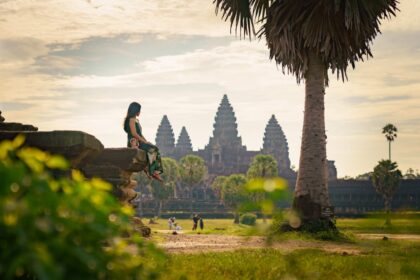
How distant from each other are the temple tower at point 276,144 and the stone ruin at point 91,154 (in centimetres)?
12604

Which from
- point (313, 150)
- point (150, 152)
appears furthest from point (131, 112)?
point (313, 150)

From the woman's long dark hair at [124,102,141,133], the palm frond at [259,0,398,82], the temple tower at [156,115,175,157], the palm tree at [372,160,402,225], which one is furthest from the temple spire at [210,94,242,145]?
the woman's long dark hair at [124,102,141,133]

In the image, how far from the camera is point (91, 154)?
840 centimetres

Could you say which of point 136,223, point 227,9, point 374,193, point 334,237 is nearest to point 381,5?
point 227,9

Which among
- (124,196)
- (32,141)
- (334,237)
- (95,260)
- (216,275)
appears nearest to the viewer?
(95,260)

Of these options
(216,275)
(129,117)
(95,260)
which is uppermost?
(129,117)

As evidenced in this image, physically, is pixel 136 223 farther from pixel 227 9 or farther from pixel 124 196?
pixel 227 9

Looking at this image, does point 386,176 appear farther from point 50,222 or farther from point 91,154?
point 50,222

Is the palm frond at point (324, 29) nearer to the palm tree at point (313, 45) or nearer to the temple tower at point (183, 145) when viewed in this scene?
the palm tree at point (313, 45)

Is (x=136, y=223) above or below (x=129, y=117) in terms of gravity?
below

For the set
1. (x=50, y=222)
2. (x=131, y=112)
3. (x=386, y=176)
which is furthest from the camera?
(x=386, y=176)

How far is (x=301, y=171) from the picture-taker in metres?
15.0

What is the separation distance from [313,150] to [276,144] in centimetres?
12315

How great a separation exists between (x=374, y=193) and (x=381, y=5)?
7718 centimetres
